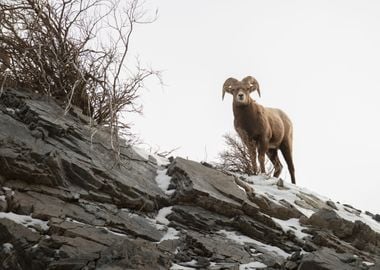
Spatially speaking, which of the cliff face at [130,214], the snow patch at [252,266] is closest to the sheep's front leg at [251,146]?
the cliff face at [130,214]

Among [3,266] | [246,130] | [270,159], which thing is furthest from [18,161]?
[270,159]

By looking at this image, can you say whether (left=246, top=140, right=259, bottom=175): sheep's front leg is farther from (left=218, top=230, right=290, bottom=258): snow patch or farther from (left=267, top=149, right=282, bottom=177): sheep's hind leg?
(left=218, top=230, right=290, bottom=258): snow patch

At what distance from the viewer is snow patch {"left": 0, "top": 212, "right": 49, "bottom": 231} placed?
3.85 metres

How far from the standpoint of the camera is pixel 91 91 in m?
6.77

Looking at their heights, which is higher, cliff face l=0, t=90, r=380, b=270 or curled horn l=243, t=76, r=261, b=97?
curled horn l=243, t=76, r=261, b=97

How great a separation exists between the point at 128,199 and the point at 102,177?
1.41 ft

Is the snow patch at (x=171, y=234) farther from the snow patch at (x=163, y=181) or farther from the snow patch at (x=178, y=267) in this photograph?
the snow patch at (x=163, y=181)

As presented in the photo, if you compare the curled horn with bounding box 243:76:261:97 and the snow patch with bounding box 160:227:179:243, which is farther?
the curled horn with bounding box 243:76:261:97

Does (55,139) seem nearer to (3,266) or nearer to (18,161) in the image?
(18,161)

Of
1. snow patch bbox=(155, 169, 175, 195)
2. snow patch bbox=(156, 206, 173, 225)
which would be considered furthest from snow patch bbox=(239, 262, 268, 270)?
snow patch bbox=(155, 169, 175, 195)

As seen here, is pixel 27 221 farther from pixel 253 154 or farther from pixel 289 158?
pixel 289 158

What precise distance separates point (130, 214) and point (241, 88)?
5125 millimetres

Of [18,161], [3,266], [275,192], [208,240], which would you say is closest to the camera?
[3,266]

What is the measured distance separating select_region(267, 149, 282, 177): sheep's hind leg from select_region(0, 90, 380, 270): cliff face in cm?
362
